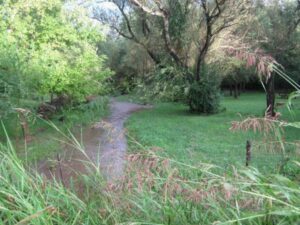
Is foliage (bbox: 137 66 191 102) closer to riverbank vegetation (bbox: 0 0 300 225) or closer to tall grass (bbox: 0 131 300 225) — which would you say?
riverbank vegetation (bbox: 0 0 300 225)

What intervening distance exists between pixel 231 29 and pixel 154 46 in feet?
17.6

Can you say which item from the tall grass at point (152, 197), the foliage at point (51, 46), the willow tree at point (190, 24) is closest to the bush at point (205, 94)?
the willow tree at point (190, 24)

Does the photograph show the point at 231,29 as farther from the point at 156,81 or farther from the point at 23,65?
the point at 23,65

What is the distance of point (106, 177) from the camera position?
2668 mm

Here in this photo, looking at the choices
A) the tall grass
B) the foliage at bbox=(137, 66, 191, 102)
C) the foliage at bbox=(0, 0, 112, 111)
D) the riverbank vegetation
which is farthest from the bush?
the tall grass

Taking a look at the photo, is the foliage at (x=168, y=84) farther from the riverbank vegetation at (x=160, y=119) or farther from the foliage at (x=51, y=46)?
the foliage at (x=51, y=46)

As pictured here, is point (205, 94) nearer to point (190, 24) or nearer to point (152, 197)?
point (190, 24)

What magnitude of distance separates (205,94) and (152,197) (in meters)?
17.5

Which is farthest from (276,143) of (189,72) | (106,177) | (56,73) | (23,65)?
(189,72)

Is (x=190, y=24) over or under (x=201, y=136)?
over

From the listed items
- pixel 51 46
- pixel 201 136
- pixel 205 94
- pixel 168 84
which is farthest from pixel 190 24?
pixel 201 136

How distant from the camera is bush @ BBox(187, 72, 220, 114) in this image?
63.7 ft

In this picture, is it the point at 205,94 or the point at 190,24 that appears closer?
the point at 205,94

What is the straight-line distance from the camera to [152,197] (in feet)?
7.51
